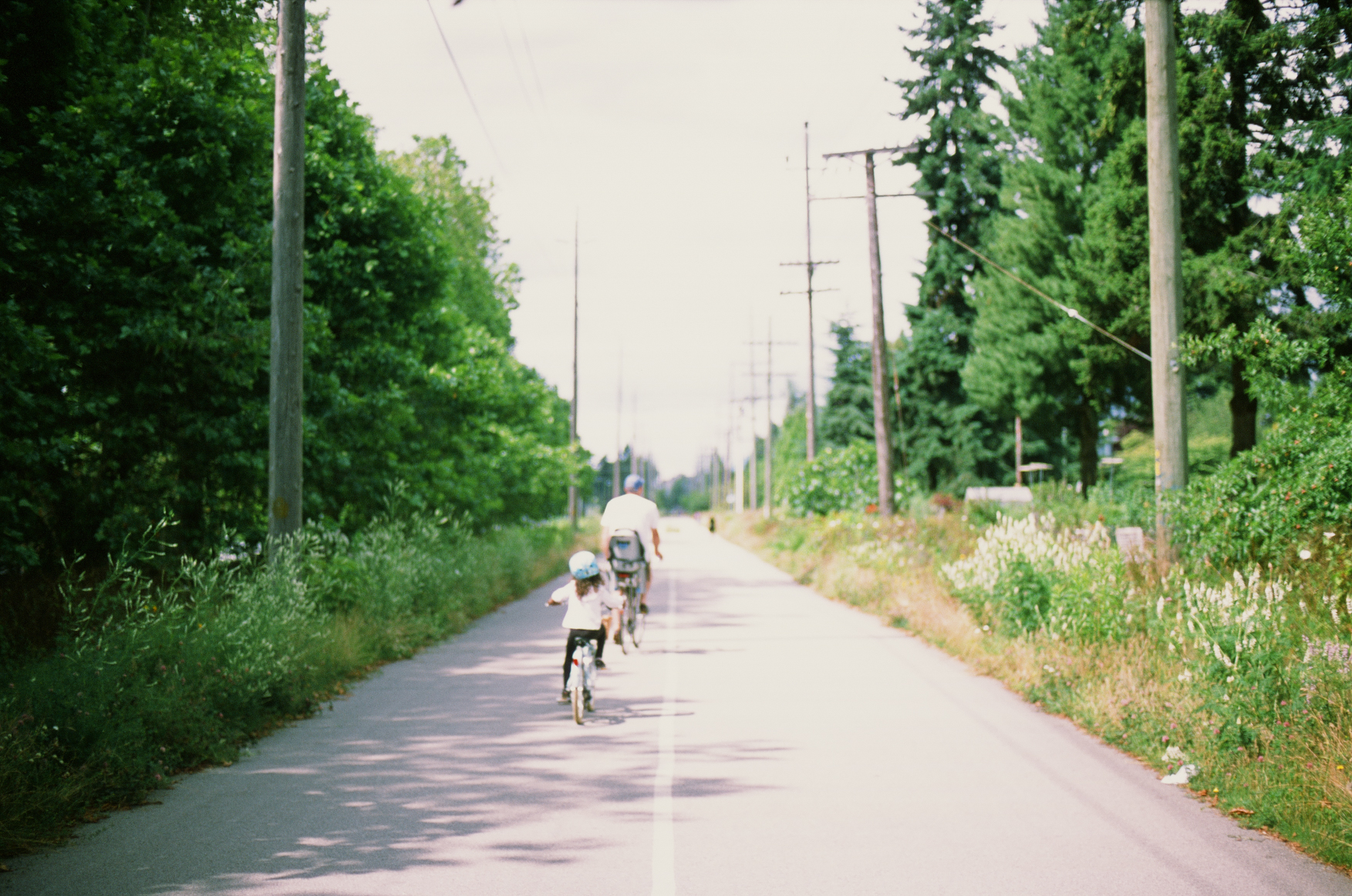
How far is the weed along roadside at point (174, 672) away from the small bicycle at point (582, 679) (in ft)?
8.30

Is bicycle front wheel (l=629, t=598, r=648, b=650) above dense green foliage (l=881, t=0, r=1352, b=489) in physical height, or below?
below

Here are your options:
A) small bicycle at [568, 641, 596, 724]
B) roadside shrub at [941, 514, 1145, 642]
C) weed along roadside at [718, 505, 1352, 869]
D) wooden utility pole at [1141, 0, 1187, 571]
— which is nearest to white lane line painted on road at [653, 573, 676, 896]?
small bicycle at [568, 641, 596, 724]

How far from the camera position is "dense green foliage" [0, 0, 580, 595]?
10930 millimetres

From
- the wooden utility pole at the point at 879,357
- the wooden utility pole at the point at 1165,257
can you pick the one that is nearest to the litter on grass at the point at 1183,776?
the wooden utility pole at the point at 1165,257

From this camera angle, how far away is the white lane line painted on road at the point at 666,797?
5297 mm

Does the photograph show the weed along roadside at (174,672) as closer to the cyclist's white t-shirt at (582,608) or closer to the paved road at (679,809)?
the paved road at (679,809)

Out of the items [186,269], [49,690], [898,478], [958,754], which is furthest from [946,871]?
[898,478]

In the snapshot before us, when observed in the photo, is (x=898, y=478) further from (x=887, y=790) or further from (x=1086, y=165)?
(x=887, y=790)

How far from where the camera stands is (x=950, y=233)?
A: 42906 mm

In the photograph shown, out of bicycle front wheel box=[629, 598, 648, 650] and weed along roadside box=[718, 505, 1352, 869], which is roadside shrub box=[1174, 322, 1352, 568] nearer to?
weed along roadside box=[718, 505, 1352, 869]

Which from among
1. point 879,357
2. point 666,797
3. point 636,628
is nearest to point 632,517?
point 636,628

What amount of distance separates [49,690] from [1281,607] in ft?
29.1

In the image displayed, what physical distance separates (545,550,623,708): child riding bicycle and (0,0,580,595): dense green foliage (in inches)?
146

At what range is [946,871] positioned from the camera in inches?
211
